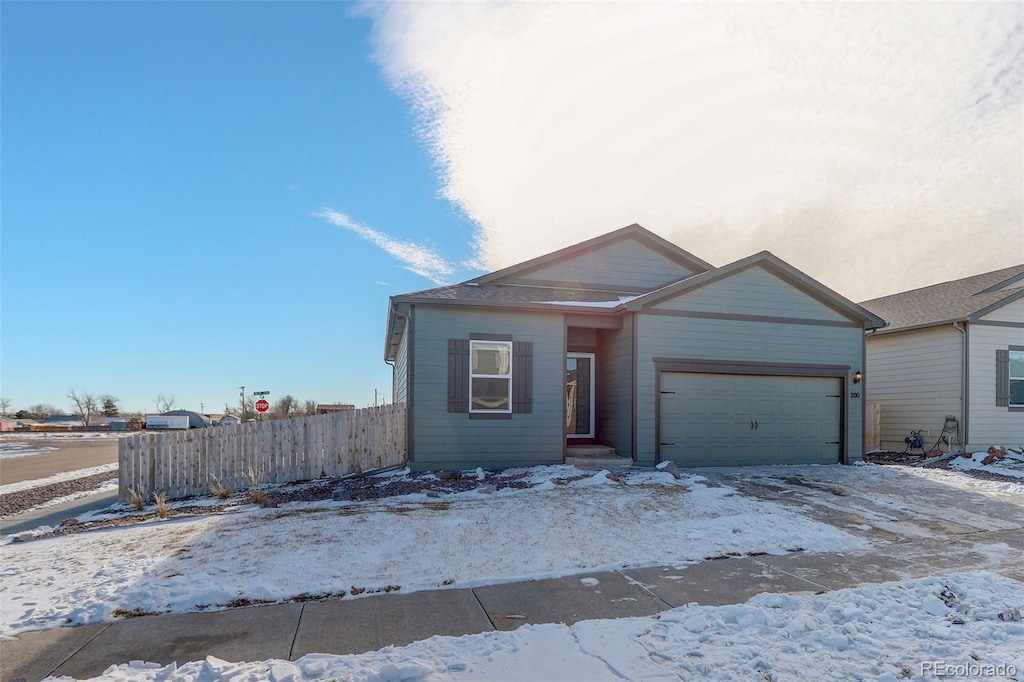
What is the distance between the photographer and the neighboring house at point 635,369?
10.6 meters

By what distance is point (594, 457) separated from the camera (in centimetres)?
1130

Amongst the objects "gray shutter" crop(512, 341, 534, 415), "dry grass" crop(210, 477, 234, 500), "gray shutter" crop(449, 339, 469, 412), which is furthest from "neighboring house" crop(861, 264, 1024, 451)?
"dry grass" crop(210, 477, 234, 500)

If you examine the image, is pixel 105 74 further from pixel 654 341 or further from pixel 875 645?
pixel 875 645

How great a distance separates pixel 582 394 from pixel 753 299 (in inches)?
165

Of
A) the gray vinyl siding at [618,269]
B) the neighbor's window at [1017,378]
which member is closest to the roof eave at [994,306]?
the neighbor's window at [1017,378]

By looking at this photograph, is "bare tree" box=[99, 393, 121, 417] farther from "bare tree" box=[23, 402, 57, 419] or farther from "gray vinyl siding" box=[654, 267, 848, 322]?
"gray vinyl siding" box=[654, 267, 848, 322]

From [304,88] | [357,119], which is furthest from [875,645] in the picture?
[304,88]

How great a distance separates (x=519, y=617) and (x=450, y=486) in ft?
16.7

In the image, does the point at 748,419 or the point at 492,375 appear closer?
the point at 492,375

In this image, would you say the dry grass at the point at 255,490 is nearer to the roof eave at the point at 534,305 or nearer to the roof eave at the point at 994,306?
the roof eave at the point at 534,305

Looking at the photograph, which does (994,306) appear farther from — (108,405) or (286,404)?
(108,405)

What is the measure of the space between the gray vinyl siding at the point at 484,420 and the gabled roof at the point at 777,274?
6.34ft

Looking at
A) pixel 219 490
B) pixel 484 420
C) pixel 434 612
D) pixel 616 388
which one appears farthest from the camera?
pixel 616 388

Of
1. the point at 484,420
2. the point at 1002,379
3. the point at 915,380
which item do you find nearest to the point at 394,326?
the point at 484,420
